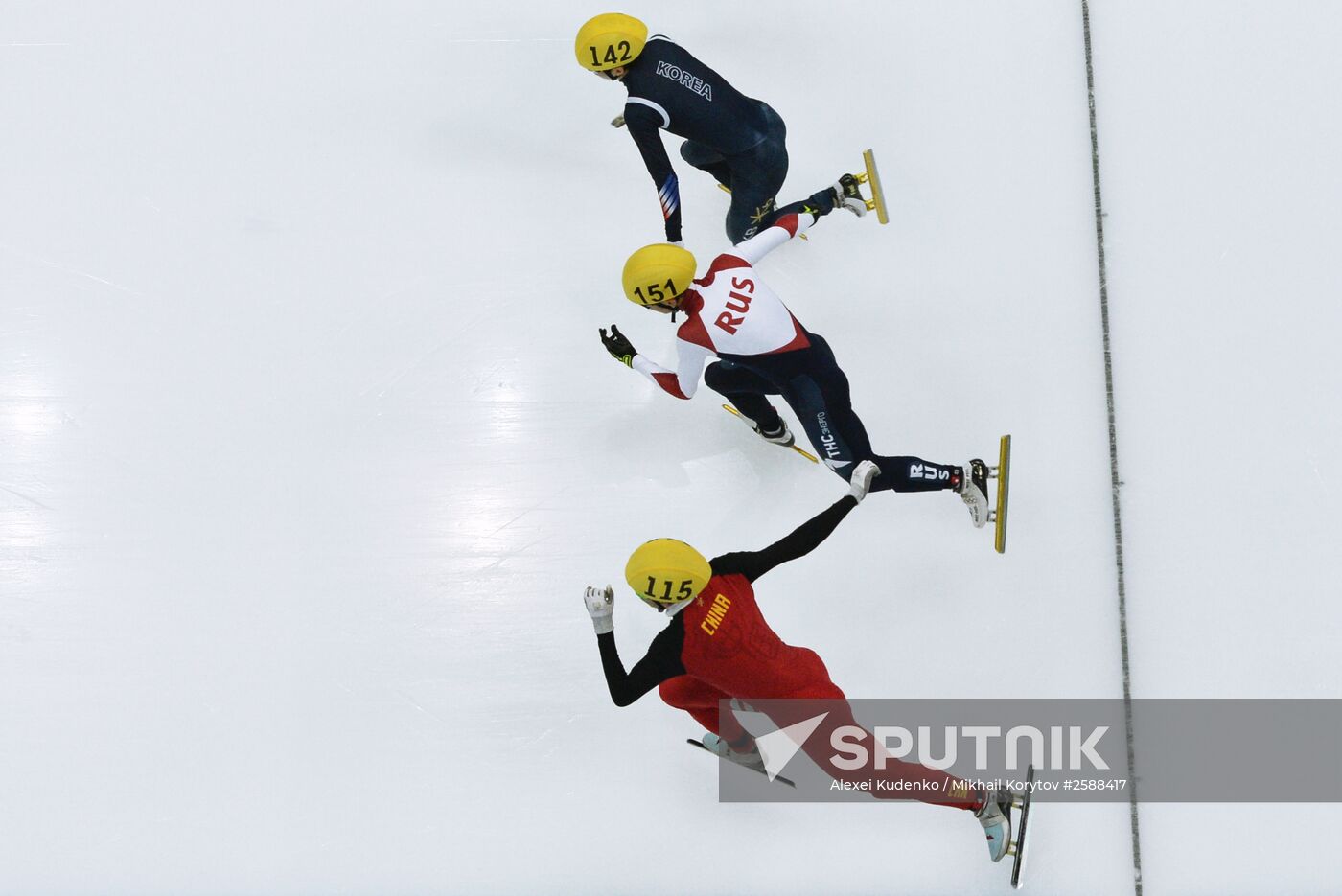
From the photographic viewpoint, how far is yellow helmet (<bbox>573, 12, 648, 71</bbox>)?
18.3 feet

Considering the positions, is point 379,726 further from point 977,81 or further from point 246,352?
point 977,81

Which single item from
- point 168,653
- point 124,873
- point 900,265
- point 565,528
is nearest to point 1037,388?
point 900,265

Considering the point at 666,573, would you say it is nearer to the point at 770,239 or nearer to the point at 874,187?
the point at 770,239

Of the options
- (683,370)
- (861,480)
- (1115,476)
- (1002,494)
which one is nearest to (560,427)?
(683,370)

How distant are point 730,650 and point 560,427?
1831 mm

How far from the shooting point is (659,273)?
4.95 meters

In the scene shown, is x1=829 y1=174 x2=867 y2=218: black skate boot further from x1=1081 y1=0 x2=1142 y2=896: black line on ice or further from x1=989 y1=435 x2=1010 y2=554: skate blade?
Answer: x1=989 y1=435 x2=1010 y2=554: skate blade

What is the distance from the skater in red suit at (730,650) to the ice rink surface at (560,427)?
614mm

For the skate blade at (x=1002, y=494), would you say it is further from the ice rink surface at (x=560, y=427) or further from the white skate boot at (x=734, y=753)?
the white skate boot at (x=734, y=753)

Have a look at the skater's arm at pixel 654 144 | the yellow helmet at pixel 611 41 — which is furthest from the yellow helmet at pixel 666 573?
the yellow helmet at pixel 611 41

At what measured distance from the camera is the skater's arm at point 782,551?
15.6 feet

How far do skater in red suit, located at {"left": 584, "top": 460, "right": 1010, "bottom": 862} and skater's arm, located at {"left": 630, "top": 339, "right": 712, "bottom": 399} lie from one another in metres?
0.79

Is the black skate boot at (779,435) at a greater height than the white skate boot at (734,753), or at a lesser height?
greater

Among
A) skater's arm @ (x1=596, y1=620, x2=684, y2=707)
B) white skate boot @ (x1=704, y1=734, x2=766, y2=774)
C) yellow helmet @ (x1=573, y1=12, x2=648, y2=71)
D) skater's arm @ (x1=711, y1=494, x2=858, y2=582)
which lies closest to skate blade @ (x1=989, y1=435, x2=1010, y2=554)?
skater's arm @ (x1=711, y1=494, x2=858, y2=582)
